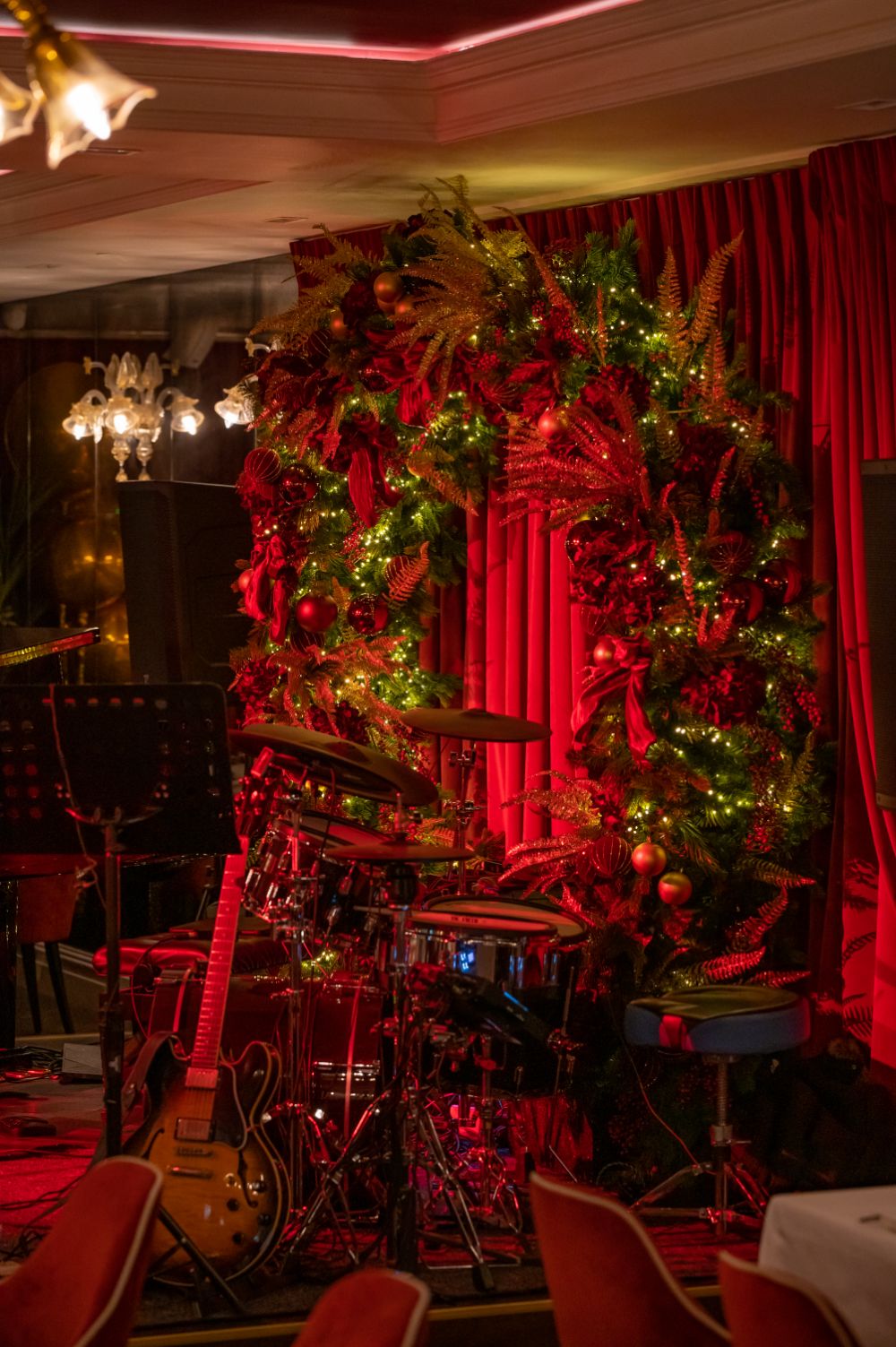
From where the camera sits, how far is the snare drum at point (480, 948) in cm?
372

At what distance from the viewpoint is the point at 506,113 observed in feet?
15.3

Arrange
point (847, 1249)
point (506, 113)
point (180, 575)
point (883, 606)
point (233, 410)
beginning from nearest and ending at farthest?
point (847, 1249) → point (883, 606) → point (506, 113) → point (180, 575) → point (233, 410)

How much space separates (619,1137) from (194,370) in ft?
14.1

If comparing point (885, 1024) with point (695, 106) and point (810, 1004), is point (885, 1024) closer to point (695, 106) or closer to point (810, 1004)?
point (810, 1004)

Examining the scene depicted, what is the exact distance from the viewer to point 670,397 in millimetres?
4555

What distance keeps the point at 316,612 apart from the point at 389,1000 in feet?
4.68

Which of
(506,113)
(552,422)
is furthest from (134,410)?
(552,422)

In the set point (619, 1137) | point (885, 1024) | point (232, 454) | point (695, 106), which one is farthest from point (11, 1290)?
point (232, 454)

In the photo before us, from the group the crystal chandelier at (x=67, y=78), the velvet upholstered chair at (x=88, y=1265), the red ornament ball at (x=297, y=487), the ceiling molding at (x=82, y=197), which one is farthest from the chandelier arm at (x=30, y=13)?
the ceiling molding at (x=82, y=197)

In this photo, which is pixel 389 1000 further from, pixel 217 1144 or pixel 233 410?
pixel 233 410

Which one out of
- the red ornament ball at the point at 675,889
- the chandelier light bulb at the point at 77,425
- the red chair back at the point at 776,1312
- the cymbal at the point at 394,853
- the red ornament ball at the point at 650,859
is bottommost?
the red chair back at the point at 776,1312

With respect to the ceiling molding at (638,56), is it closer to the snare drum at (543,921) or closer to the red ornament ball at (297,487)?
the red ornament ball at (297,487)

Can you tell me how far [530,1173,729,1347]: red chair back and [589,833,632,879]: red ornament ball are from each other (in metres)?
2.30

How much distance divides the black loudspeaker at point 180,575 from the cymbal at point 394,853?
239 centimetres
